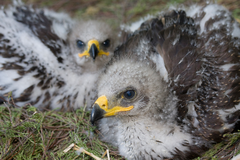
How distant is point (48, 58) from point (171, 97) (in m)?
1.74

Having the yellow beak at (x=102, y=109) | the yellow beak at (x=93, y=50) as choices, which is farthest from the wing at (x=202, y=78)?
the yellow beak at (x=93, y=50)

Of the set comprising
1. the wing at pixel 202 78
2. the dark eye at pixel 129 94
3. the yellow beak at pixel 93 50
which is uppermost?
the yellow beak at pixel 93 50

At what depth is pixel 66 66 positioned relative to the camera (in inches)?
129

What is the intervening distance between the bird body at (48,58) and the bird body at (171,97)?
2.75 feet

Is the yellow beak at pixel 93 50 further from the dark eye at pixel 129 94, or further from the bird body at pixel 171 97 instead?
the dark eye at pixel 129 94

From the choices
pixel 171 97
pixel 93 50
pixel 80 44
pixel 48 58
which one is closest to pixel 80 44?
pixel 80 44

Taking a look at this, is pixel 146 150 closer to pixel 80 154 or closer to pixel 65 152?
pixel 80 154

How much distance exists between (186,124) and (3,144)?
6.59 feet

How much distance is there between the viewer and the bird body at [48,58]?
3010 millimetres

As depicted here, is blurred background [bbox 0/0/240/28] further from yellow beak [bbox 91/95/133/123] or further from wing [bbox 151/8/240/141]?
yellow beak [bbox 91/95/133/123]

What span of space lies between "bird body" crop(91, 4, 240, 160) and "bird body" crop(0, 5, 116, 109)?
839 mm

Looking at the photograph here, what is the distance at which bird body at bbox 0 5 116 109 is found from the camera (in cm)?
301

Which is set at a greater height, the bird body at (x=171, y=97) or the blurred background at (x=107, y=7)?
the blurred background at (x=107, y=7)

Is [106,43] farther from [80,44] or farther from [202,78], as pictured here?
[202,78]
